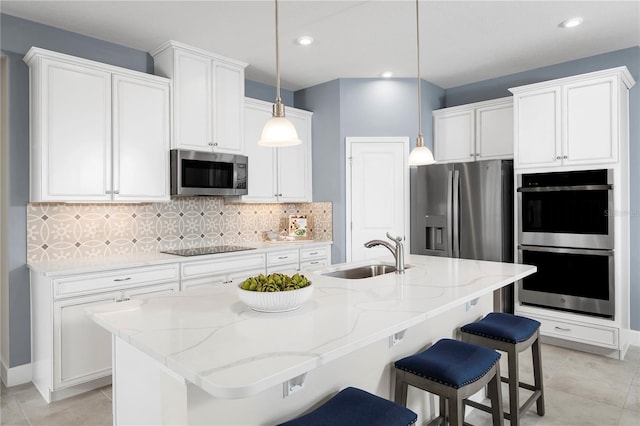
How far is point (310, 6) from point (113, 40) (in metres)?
1.70

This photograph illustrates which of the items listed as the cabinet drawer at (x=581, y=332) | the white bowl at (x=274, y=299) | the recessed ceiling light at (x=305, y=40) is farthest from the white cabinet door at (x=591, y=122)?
the white bowl at (x=274, y=299)

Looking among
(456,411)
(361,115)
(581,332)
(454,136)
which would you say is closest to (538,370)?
(456,411)

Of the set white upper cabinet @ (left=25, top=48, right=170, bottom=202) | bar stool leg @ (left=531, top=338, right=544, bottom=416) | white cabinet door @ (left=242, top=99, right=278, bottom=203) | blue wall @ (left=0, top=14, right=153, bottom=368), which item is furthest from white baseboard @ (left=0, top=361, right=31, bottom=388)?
bar stool leg @ (left=531, top=338, right=544, bottom=416)

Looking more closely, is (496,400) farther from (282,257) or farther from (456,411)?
(282,257)

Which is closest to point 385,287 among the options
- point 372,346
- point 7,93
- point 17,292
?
point 372,346

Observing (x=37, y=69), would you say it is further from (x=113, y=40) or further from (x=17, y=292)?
(x=17, y=292)

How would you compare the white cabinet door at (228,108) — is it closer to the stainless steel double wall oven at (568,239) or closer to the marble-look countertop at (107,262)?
the marble-look countertop at (107,262)

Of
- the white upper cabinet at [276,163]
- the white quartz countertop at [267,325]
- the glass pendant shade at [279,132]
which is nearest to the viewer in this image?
the white quartz countertop at [267,325]

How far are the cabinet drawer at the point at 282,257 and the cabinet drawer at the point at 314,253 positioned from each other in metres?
0.08

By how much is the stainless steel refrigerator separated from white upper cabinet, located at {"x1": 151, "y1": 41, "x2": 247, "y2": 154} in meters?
1.99

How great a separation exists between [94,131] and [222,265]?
142 cm

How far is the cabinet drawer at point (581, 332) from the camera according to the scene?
11.3ft

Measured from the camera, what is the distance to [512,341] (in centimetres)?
225

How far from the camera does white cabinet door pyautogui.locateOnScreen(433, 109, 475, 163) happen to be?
4.54m
